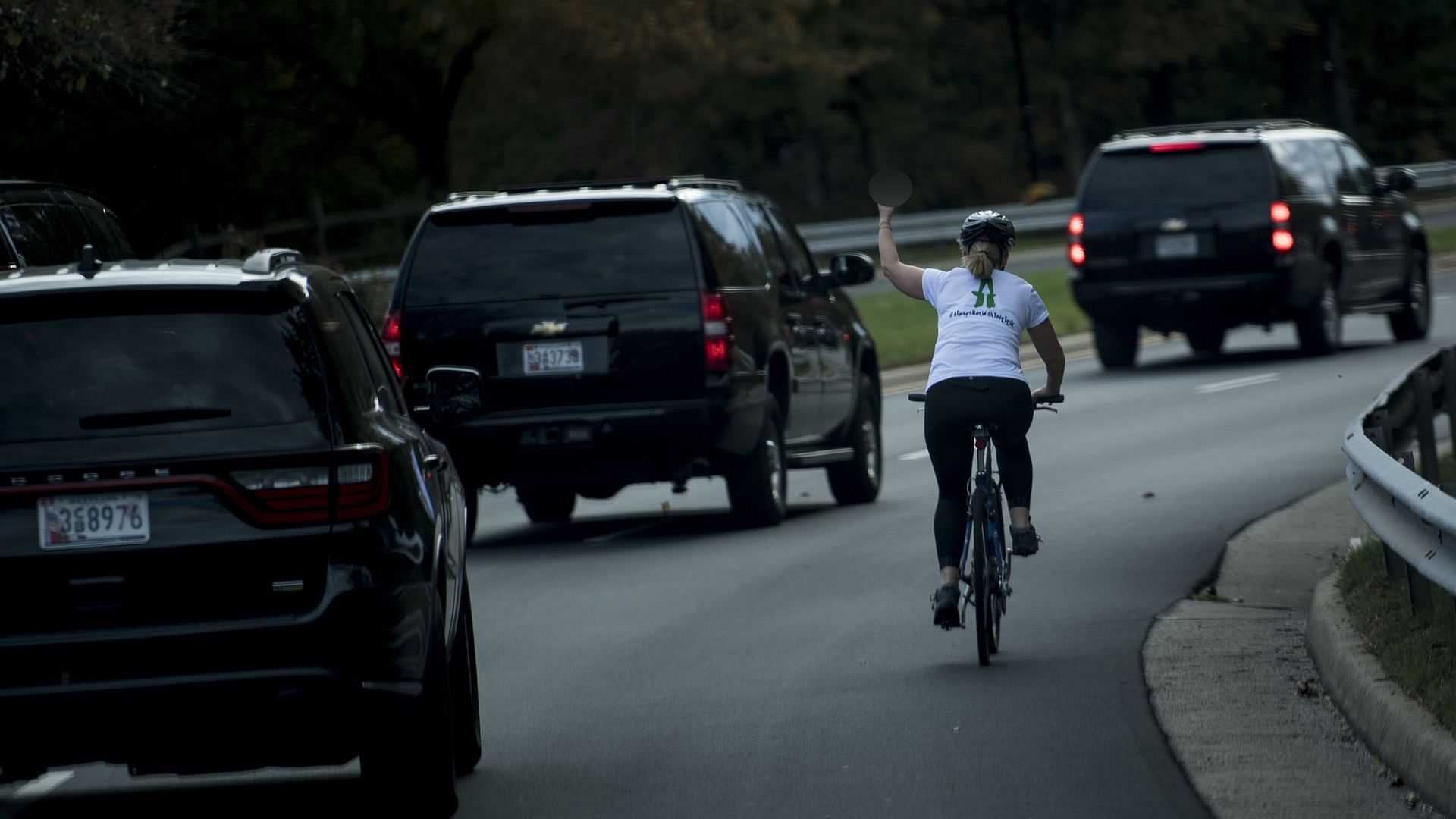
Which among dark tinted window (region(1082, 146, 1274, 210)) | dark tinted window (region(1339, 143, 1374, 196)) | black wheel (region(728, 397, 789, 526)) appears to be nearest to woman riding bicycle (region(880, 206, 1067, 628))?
black wheel (region(728, 397, 789, 526))

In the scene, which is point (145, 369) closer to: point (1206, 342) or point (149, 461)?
point (149, 461)

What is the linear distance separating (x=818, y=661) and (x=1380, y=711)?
2.68 metres

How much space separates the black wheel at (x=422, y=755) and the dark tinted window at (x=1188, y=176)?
52.8ft

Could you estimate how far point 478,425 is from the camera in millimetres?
12039

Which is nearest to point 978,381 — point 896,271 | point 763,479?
point 896,271

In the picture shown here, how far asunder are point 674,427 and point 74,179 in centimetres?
1509

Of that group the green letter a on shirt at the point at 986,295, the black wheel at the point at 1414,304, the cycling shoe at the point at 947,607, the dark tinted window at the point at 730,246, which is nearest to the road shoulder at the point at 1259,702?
the cycling shoe at the point at 947,607

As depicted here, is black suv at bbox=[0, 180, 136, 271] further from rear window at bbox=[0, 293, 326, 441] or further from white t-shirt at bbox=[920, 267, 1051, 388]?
white t-shirt at bbox=[920, 267, 1051, 388]

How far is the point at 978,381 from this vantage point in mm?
8367

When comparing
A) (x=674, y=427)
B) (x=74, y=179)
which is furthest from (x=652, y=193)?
(x=74, y=179)

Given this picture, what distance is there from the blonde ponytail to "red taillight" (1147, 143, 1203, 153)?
13.1 meters

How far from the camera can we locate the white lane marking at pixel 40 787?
7051 millimetres

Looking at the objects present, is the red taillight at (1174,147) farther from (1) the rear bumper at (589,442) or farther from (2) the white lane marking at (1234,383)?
(1) the rear bumper at (589,442)

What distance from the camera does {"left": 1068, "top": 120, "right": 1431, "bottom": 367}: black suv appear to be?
21.0m
